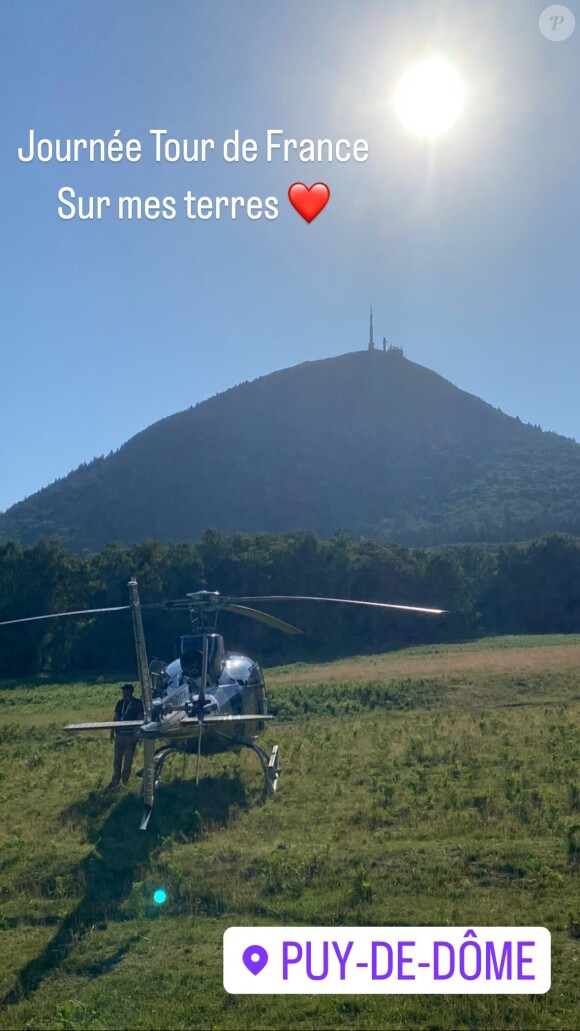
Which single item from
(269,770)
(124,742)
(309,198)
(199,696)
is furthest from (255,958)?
(309,198)

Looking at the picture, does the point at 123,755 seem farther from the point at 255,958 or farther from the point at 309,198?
the point at 309,198

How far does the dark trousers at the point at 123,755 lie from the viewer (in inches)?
682

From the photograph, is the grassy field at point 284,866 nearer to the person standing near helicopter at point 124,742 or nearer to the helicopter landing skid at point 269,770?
the helicopter landing skid at point 269,770

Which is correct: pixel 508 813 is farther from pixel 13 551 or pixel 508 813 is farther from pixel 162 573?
pixel 13 551

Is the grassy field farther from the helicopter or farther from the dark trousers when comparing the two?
the helicopter

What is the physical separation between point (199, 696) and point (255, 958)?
21.2ft

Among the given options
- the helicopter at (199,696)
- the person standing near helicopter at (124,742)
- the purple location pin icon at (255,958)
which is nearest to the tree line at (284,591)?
the helicopter at (199,696)

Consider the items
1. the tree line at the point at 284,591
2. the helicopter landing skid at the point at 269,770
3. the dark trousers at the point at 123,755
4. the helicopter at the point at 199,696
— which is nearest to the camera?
the helicopter at the point at 199,696

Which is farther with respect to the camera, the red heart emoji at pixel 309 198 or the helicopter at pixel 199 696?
the red heart emoji at pixel 309 198

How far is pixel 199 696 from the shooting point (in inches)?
593

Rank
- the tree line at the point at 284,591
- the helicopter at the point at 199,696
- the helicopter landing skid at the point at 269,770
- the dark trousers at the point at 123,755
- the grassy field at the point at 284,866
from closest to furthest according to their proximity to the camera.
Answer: the grassy field at the point at 284,866
the helicopter at the point at 199,696
the helicopter landing skid at the point at 269,770
the dark trousers at the point at 123,755
the tree line at the point at 284,591

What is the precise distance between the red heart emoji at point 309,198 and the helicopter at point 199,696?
355 inches

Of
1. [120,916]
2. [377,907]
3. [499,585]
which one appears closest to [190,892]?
[120,916]

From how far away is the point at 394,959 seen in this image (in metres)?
8.92
